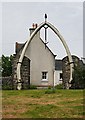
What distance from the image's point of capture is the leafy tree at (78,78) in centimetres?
2348

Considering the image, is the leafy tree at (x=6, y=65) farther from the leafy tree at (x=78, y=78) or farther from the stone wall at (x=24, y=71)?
the leafy tree at (x=78, y=78)

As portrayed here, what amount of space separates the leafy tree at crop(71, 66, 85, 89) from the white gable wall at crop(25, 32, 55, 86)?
5785 millimetres

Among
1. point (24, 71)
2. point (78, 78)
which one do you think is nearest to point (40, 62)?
point (24, 71)

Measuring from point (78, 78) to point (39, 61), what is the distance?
7230 mm

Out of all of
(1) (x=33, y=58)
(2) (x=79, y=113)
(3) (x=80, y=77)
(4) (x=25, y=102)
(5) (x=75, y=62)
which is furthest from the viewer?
(1) (x=33, y=58)

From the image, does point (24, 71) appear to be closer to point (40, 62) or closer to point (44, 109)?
point (40, 62)

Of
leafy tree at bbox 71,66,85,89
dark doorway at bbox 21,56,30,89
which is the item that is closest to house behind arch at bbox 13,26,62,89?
dark doorway at bbox 21,56,30,89

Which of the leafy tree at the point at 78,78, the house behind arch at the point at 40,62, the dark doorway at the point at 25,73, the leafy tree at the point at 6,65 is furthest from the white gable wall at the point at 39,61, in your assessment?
the leafy tree at the point at 6,65

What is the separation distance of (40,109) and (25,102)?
2.17 m

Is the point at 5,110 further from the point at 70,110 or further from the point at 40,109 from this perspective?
the point at 70,110

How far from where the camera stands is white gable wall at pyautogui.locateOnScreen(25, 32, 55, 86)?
29.6 metres

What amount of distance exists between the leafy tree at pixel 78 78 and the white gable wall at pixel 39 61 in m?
5.79

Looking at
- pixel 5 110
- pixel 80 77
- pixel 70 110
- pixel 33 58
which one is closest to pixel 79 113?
pixel 70 110

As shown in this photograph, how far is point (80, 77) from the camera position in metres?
23.7
